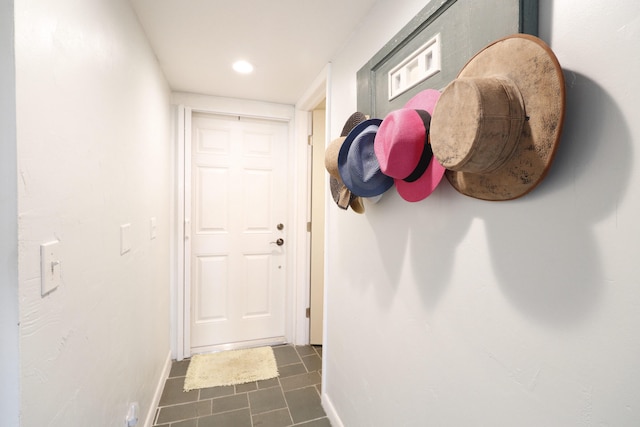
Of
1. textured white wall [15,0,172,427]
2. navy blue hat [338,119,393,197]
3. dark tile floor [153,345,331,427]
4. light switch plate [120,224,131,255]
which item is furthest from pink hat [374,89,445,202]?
dark tile floor [153,345,331,427]

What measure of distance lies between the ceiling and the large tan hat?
898 millimetres

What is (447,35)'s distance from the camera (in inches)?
32.7

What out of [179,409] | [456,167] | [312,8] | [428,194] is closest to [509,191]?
[456,167]

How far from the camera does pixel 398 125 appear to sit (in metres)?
0.82

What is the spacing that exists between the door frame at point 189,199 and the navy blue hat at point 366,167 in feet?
4.62

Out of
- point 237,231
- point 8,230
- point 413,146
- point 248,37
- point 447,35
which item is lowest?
point 237,231

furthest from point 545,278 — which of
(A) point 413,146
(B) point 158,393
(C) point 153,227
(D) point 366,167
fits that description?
(B) point 158,393

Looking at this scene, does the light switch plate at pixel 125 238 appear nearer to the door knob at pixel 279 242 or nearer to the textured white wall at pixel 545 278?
the textured white wall at pixel 545 278

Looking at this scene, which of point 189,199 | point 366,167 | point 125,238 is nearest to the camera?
point 366,167

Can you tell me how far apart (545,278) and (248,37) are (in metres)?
1.63

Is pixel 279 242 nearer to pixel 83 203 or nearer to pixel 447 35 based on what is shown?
pixel 83 203

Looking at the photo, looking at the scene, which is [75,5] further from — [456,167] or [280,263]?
[280,263]

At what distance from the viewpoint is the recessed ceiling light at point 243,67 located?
71.1 inches

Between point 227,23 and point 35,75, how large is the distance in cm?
99
